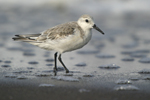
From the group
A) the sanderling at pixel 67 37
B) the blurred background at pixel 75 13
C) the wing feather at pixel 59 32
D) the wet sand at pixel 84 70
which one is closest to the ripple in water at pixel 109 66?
the wet sand at pixel 84 70

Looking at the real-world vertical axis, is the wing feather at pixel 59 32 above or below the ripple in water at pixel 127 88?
above

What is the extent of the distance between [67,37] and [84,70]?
2.16 ft

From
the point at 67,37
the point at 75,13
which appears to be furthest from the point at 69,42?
the point at 75,13

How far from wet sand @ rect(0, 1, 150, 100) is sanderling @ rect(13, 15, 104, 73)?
43 cm

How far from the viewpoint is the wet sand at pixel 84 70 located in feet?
10.5

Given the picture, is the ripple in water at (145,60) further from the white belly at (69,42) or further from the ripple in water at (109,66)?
the white belly at (69,42)

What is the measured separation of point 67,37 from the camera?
441cm

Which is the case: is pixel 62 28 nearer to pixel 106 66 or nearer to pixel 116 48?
pixel 106 66

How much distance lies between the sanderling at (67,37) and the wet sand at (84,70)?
0.43 m

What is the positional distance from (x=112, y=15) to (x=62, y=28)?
7.66 m

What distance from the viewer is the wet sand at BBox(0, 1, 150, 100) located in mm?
3188

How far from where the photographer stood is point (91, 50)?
6.25m

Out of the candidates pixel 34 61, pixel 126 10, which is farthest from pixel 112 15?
pixel 34 61

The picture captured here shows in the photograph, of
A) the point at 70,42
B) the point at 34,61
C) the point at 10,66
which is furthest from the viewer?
the point at 34,61
